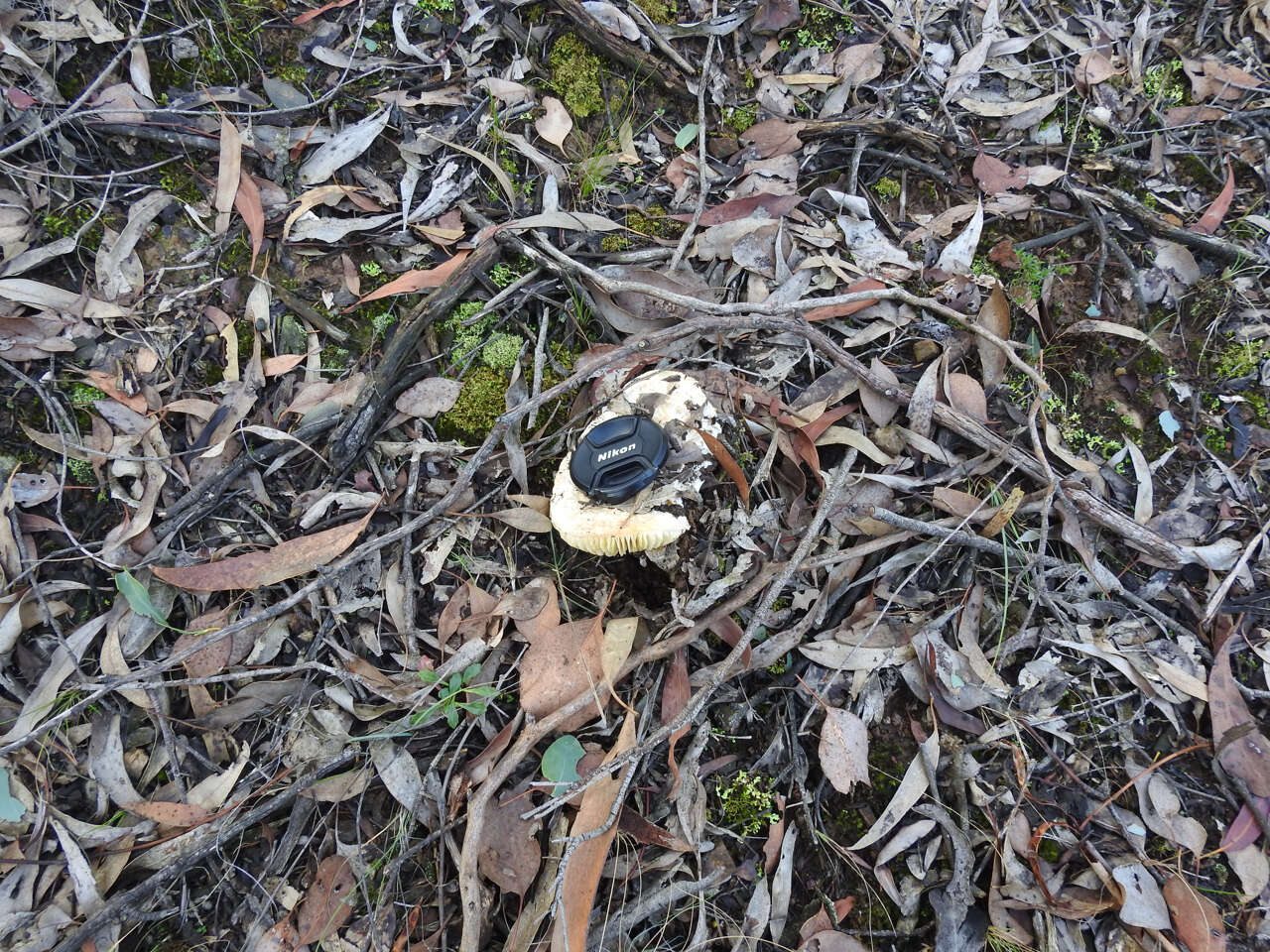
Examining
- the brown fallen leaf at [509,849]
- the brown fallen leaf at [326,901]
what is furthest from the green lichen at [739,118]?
the brown fallen leaf at [326,901]

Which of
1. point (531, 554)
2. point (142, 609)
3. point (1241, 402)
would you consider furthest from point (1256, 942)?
Result: point (142, 609)

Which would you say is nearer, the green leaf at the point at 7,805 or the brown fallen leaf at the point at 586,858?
the brown fallen leaf at the point at 586,858

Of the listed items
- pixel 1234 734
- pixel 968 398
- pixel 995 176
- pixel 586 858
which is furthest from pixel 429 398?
pixel 1234 734

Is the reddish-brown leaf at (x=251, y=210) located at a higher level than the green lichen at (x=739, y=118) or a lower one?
higher

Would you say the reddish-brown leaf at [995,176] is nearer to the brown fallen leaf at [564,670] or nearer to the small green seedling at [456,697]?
the brown fallen leaf at [564,670]

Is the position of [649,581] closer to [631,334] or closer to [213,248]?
[631,334]

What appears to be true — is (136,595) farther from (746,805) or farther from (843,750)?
(843,750)
